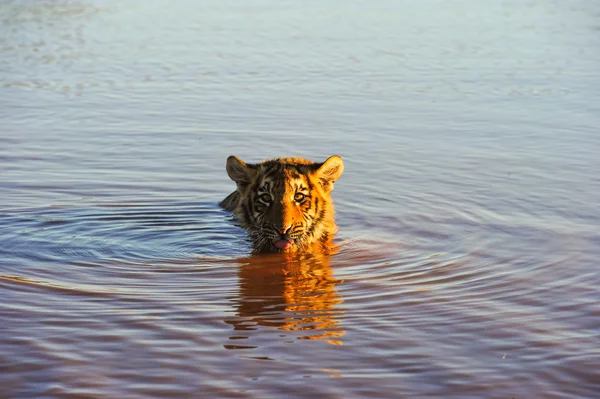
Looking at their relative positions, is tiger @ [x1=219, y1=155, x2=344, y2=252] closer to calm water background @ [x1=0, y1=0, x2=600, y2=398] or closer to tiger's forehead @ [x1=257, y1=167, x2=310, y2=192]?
tiger's forehead @ [x1=257, y1=167, x2=310, y2=192]

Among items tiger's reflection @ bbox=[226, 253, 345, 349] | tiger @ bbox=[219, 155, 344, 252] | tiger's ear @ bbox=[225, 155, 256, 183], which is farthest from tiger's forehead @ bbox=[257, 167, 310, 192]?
tiger's reflection @ bbox=[226, 253, 345, 349]

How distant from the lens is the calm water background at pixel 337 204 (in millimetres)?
5852

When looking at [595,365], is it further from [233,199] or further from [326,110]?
[326,110]

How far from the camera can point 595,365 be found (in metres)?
5.84

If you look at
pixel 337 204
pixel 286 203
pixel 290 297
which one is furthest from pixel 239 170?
pixel 290 297

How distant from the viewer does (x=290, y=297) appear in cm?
739

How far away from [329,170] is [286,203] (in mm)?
717

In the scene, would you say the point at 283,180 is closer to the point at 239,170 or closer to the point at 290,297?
the point at 239,170

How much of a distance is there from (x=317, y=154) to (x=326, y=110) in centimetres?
220

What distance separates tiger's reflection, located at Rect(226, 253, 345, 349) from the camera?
21.5 ft

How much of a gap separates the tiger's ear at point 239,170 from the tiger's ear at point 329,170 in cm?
61

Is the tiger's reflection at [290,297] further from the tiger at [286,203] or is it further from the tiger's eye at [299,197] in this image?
the tiger's eye at [299,197]

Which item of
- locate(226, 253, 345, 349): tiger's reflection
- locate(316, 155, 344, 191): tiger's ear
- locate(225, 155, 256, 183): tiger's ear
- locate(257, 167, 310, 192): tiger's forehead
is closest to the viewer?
locate(226, 253, 345, 349): tiger's reflection

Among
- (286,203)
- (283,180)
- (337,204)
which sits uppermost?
(283,180)
